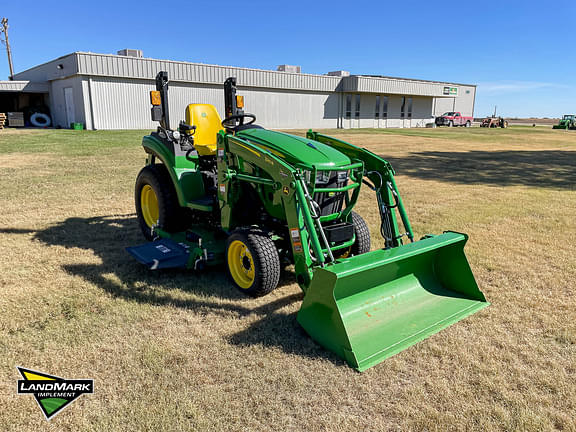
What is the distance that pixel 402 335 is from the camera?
10.2 ft

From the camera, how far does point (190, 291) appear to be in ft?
13.0

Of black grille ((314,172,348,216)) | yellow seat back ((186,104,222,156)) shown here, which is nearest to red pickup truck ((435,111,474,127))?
yellow seat back ((186,104,222,156))

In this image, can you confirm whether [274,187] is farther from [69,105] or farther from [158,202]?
[69,105]

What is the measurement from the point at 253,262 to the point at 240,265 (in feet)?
1.15

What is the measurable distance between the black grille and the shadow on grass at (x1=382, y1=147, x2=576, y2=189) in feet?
23.4

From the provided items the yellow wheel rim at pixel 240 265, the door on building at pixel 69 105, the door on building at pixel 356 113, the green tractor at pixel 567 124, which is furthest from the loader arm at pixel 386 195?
the green tractor at pixel 567 124

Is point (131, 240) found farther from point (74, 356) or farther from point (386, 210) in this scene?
point (386, 210)

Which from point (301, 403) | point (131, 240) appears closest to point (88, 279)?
point (131, 240)

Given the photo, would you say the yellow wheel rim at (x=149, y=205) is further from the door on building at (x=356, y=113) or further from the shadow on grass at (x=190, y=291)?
the door on building at (x=356, y=113)

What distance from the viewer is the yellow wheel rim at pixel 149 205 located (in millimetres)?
5468

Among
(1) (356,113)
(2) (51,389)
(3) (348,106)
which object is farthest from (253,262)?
(1) (356,113)

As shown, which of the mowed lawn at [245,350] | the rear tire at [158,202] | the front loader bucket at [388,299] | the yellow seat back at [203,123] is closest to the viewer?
the mowed lawn at [245,350]

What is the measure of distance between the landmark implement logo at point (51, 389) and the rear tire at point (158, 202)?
7.81ft

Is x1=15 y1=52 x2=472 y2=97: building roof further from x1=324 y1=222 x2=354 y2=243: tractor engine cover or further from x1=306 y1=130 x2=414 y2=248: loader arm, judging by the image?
x1=324 y1=222 x2=354 y2=243: tractor engine cover
